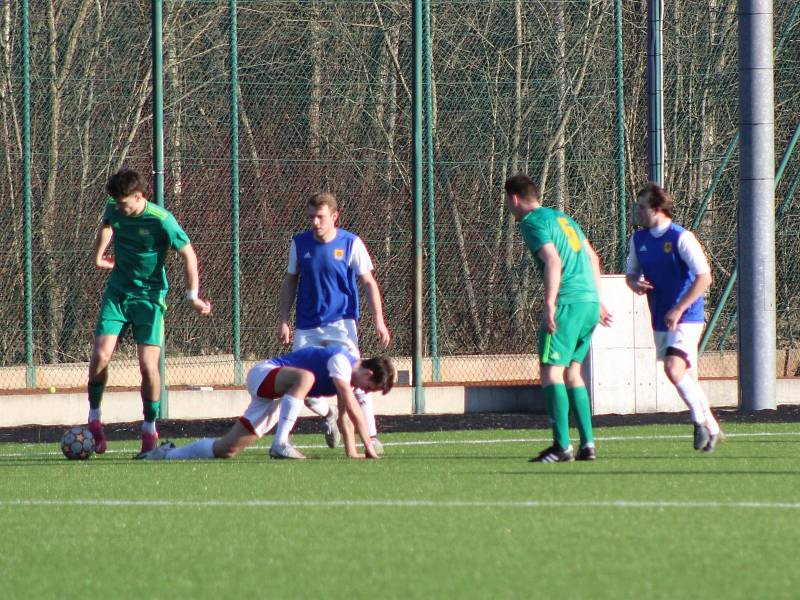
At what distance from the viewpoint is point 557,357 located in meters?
10.3

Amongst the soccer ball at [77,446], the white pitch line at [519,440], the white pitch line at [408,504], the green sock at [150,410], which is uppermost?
the green sock at [150,410]

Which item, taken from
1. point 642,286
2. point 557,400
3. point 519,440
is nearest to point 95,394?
point 519,440

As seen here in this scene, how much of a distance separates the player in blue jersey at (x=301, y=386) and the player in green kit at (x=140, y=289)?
3.20 ft

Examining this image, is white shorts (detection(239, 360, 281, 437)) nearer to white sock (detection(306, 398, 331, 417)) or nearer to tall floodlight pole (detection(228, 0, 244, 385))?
white sock (detection(306, 398, 331, 417))

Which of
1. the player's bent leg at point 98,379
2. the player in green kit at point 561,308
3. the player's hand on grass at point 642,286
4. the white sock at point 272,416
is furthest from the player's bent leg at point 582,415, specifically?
the player's bent leg at point 98,379

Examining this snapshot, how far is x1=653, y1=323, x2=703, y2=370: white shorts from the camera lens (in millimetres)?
11289

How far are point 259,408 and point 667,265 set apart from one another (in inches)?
117

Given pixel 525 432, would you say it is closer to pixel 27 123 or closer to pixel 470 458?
pixel 470 458

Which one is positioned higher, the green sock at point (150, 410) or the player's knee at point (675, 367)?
the player's knee at point (675, 367)

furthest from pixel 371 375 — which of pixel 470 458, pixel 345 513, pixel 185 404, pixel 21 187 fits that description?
pixel 21 187

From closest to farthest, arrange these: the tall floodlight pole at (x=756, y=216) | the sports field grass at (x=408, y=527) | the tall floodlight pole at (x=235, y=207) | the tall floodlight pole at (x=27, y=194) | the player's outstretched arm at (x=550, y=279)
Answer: the sports field grass at (x=408, y=527) → the player's outstretched arm at (x=550, y=279) → the tall floodlight pole at (x=756, y=216) → the tall floodlight pole at (x=27, y=194) → the tall floodlight pole at (x=235, y=207)

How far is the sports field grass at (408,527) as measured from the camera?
5.83 metres

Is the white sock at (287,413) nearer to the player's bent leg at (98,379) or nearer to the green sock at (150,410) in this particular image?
the green sock at (150,410)

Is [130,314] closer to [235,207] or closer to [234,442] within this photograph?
[234,442]
